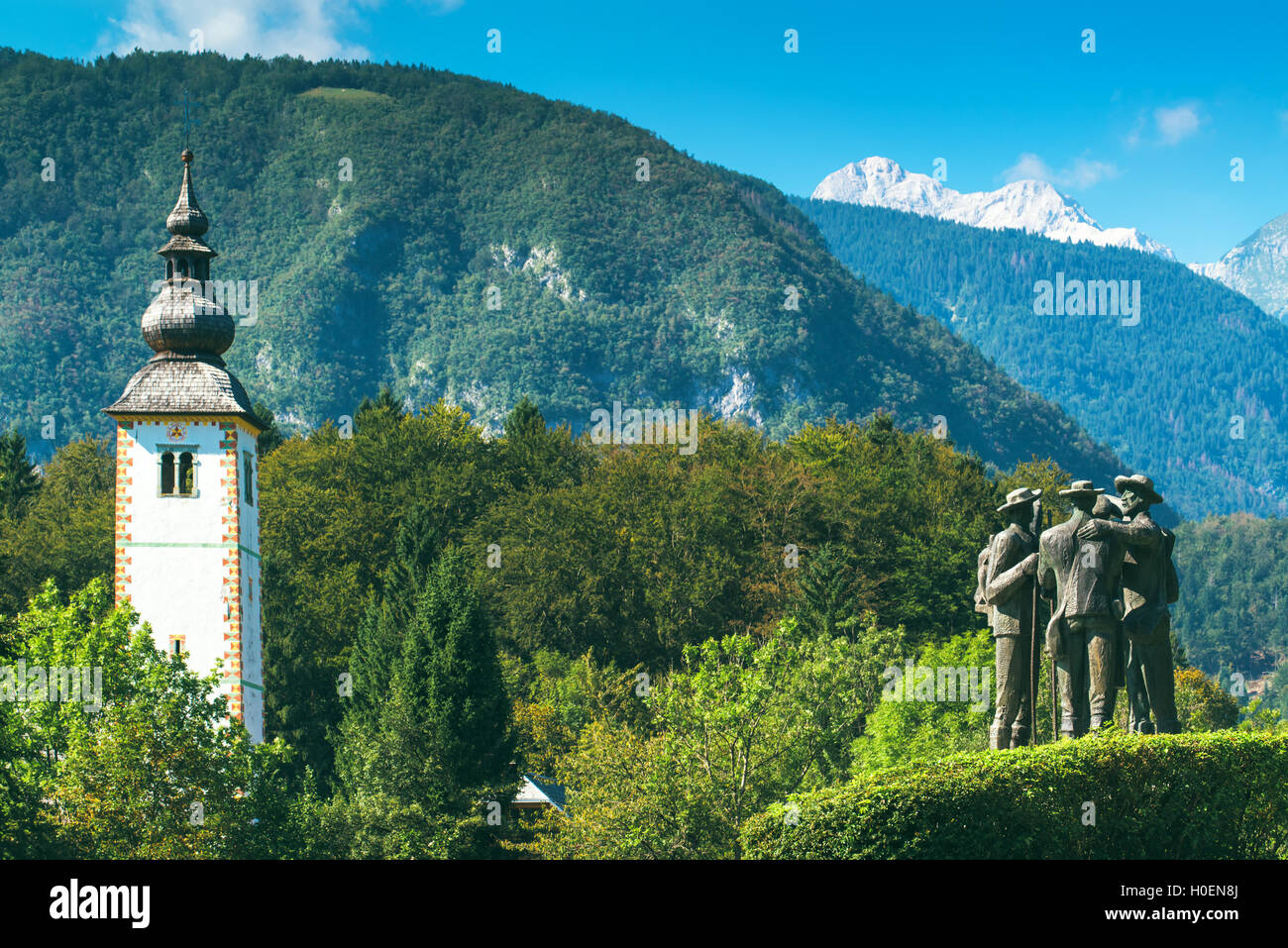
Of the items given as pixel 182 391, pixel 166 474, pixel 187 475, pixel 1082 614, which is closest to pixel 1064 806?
pixel 1082 614

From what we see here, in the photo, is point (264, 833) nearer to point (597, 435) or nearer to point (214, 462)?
point (214, 462)

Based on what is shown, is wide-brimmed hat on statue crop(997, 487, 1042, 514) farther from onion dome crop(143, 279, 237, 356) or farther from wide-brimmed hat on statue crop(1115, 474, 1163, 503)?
onion dome crop(143, 279, 237, 356)

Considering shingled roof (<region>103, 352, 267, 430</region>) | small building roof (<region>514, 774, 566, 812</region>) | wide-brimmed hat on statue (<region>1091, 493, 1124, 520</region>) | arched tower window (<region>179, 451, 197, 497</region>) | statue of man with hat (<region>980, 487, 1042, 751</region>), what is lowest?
small building roof (<region>514, 774, 566, 812</region>)

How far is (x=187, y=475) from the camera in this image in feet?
194

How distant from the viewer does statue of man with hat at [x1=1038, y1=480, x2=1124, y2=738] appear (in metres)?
30.2

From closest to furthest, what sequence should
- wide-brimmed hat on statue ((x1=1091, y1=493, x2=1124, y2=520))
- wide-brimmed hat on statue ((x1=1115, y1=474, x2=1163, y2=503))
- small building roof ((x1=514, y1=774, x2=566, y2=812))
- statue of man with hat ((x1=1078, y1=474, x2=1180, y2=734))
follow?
statue of man with hat ((x1=1078, y1=474, x2=1180, y2=734)), wide-brimmed hat on statue ((x1=1115, y1=474, x2=1163, y2=503)), wide-brimmed hat on statue ((x1=1091, y1=493, x2=1124, y2=520)), small building roof ((x1=514, y1=774, x2=566, y2=812))

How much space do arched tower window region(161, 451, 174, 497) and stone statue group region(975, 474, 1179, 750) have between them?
34.2 meters

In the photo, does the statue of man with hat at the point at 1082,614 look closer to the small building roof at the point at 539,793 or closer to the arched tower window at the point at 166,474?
the small building roof at the point at 539,793

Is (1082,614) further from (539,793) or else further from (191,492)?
(539,793)

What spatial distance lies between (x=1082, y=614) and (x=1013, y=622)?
134cm

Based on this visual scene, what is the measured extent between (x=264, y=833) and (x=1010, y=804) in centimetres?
2269

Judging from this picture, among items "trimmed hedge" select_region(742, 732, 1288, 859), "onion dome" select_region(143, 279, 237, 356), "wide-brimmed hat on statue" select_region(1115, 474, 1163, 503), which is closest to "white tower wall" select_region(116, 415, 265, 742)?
"onion dome" select_region(143, 279, 237, 356)

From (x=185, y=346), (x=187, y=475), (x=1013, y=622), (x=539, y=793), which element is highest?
(x=185, y=346)
